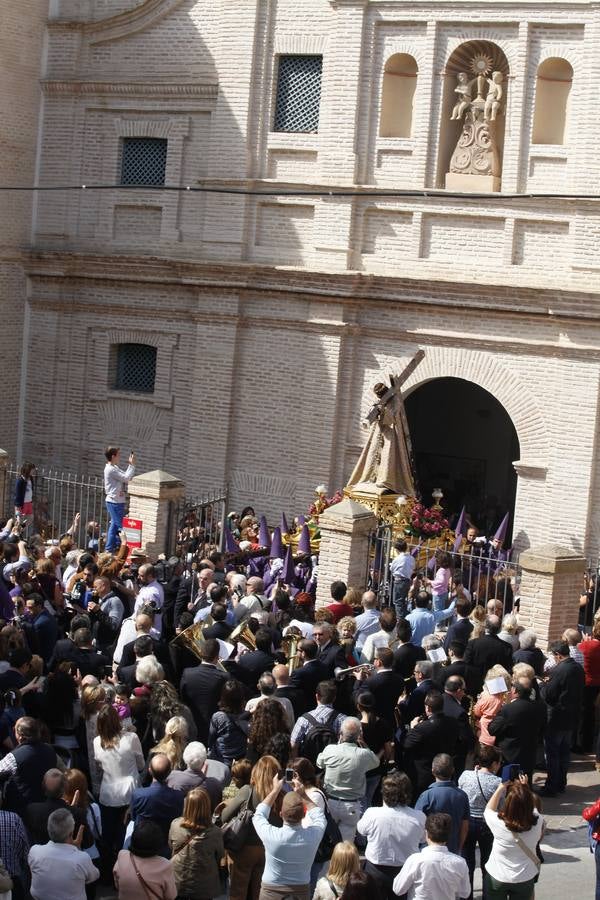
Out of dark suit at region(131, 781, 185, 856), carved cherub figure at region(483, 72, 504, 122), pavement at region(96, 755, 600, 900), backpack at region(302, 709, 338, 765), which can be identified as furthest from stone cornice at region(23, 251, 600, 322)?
dark suit at region(131, 781, 185, 856)

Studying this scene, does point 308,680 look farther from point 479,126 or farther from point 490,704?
point 479,126

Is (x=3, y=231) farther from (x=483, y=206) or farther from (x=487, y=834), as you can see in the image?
(x=487, y=834)

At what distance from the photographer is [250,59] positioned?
24219 millimetres

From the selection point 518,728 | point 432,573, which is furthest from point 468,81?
point 518,728

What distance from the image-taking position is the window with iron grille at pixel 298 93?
24.0 m

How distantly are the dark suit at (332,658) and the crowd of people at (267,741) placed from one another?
0.03 meters

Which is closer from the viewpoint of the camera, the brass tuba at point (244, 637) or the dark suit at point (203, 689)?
the dark suit at point (203, 689)

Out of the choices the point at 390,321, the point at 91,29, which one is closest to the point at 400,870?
the point at 390,321

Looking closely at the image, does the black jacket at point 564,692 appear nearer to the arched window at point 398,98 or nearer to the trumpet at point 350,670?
the trumpet at point 350,670

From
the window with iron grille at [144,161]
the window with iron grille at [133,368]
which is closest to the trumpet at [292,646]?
the window with iron grille at [133,368]

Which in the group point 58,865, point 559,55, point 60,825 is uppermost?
point 559,55

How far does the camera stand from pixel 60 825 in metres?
9.70

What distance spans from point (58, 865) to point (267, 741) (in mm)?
2252

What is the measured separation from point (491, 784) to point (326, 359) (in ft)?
42.5
